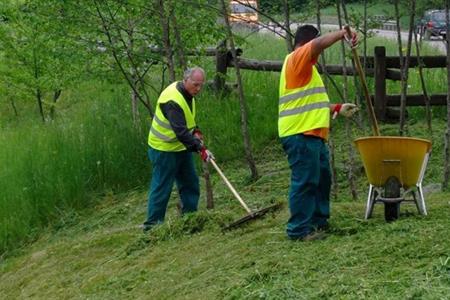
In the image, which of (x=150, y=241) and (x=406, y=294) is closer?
(x=406, y=294)

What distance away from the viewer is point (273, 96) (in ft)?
44.8

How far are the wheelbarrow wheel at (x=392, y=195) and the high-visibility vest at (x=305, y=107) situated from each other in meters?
0.66

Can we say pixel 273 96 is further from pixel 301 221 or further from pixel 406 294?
pixel 406 294

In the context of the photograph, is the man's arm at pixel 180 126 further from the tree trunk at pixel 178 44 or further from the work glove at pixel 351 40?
the work glove at pixel 351 40

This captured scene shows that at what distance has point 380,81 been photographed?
488 inches

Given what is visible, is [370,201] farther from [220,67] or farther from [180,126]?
[220,67]

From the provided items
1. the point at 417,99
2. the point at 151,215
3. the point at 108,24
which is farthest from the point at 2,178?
the point at 417,99

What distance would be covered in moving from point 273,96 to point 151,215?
5.11 m

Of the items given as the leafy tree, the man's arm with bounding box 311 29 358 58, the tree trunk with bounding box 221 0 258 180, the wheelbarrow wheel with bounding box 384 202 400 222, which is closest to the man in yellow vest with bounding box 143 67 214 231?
the tree trunk with bounding box 221 0 258 180

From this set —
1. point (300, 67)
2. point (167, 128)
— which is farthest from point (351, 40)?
point (167, 128)

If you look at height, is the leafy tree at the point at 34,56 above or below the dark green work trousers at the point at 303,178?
above

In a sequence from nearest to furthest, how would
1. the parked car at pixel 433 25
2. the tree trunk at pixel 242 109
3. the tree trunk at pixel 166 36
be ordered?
the tree trunk at pixel 166 36 → the tree trunk at pixel 242 109 → the parked car at pixel 433 25

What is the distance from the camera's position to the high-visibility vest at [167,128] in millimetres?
8680

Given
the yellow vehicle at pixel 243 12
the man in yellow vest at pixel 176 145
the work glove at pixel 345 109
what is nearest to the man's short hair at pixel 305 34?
the work glove at pixel 345 109
